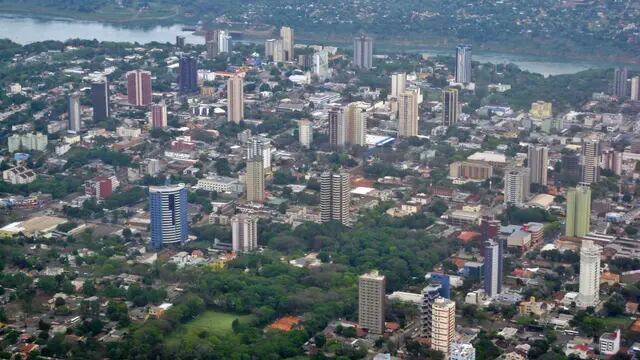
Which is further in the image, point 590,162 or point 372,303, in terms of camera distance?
point 590,162

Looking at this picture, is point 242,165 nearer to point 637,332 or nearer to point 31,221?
point 31,221

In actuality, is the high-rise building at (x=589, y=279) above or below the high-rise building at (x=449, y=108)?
below

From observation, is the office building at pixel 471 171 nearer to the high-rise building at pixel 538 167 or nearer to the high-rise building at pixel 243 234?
the high-rise building at pixel 538 167

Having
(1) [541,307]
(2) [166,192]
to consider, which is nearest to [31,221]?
(2) [166,192]

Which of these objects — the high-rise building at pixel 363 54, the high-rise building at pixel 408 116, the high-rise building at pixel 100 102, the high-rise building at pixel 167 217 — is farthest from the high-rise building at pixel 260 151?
the high-rise building at pixel 363 54

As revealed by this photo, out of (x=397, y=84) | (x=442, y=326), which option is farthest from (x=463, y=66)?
(x=442, y=326)

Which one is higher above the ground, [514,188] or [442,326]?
→ [514,188]

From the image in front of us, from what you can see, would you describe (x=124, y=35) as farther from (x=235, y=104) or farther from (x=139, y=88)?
(x=235, y=104)
